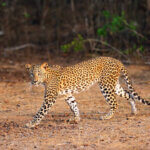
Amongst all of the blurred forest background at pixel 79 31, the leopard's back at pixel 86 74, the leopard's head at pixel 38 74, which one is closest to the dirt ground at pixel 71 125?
the leopard's back at pixel 86 74

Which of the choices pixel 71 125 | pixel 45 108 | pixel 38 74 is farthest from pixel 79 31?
pixel 71 125

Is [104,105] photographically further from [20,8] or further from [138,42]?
[20,8]

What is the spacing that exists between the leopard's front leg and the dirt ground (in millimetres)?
146

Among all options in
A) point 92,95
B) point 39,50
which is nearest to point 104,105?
point 92,95

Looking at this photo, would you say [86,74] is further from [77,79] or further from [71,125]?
[71,125]

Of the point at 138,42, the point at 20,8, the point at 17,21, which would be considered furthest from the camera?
the point at 20,8

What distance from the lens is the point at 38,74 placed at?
28.7ft

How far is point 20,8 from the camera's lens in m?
23.5

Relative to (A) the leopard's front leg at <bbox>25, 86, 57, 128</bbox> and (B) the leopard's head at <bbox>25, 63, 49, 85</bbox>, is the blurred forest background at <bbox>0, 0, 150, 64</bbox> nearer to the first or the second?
(B) the leopard's head at <bbox>25, 63, 49, 85</bbox>

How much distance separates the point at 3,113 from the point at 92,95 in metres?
2.71

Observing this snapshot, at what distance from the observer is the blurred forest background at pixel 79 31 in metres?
15.3

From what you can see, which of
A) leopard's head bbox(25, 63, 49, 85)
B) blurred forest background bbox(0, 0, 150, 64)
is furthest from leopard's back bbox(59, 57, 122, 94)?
blurred forest background bbox(0, 0, 150, 64)

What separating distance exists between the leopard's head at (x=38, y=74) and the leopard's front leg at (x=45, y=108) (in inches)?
11.0

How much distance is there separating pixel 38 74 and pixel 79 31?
33.7 feet
